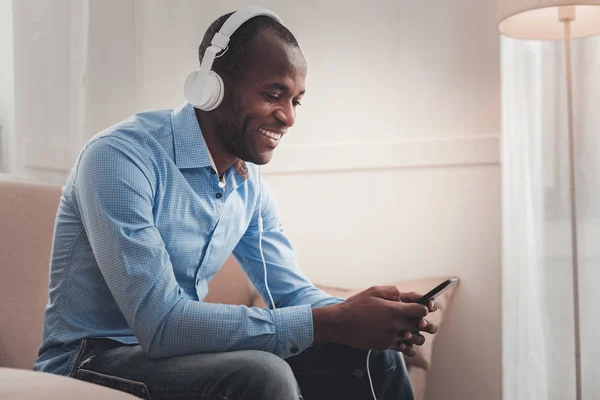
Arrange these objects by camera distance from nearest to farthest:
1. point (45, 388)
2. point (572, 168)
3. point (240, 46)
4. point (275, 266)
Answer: point (45, 388)
point (240, 46)
point (275, 266)
point (572, 168)

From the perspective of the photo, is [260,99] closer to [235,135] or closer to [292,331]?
[235,135]

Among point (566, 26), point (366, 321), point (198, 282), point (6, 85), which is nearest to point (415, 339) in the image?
point (366, 321)

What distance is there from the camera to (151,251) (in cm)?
105

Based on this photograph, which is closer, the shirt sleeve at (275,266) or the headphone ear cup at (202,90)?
the headphone ear cup at (202,90)

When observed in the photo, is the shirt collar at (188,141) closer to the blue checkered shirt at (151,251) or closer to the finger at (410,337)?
the blue checkered shirt at (151,251)

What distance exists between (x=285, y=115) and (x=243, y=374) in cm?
59

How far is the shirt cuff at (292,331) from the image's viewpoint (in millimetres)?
1057

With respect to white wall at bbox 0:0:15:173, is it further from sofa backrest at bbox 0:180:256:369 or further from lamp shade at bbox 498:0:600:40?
lamp shade at bbox 498:0:600:40

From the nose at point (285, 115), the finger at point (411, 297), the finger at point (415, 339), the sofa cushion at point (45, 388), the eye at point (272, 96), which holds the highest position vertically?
the eye at point (272, 96)

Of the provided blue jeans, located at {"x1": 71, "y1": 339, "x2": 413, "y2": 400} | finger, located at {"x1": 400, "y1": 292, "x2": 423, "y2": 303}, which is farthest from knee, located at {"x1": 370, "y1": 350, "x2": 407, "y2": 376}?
finger, located at {"x1": 400, "y1": 292, "x2": 423, "y2": 303}

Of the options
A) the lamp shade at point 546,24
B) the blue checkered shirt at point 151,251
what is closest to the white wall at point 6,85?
the blue checkered shirt at point 151,251

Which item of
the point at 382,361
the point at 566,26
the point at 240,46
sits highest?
the point at 566,26

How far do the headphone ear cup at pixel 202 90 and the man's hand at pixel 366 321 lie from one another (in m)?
0.46

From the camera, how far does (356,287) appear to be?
7.70ft
